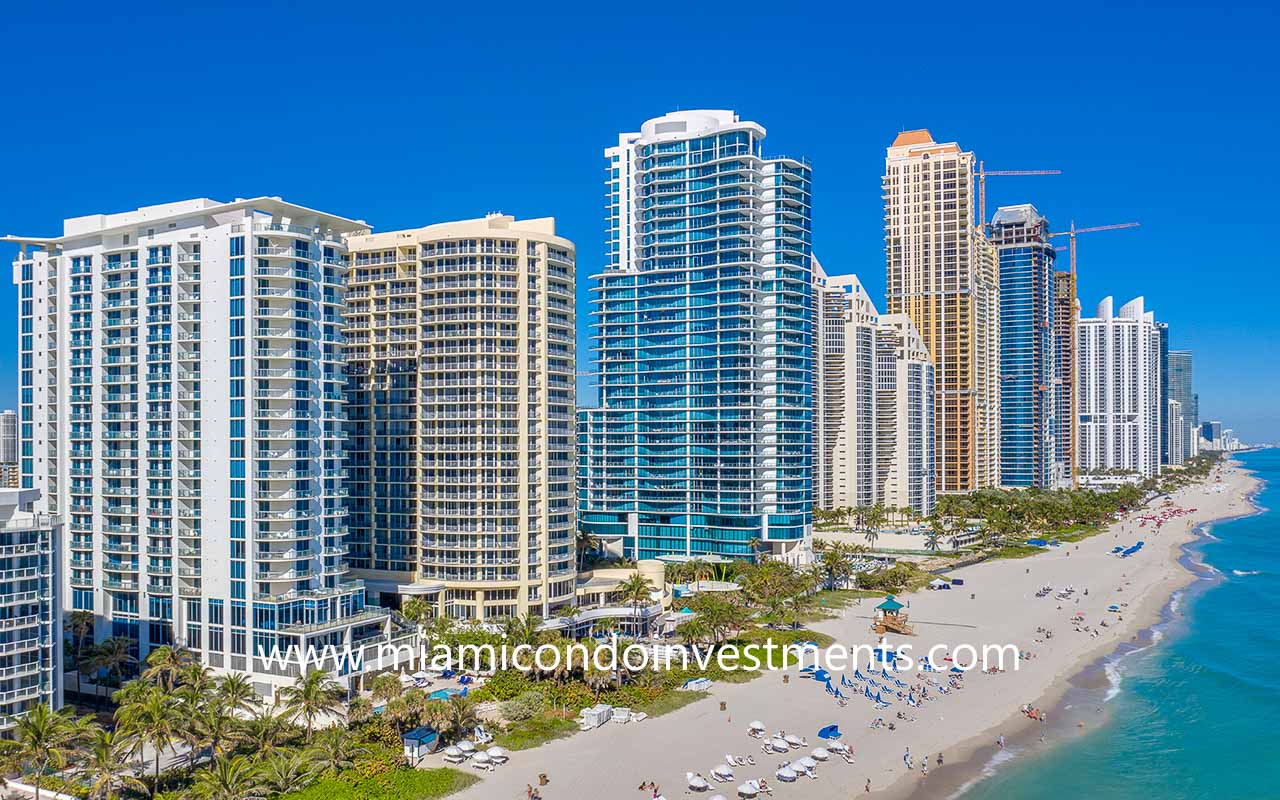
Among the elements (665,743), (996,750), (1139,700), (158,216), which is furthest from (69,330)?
(1139,700)

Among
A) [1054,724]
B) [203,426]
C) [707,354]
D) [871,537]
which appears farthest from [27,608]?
[871,537]

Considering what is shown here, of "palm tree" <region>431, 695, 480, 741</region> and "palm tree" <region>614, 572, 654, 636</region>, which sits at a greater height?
"palm tree" <region>614, 572, 654, 636</region>

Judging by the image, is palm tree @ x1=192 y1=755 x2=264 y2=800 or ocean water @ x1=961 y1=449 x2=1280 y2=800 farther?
ocean water @ x1=961 y1=449 x2=1280 y2=800

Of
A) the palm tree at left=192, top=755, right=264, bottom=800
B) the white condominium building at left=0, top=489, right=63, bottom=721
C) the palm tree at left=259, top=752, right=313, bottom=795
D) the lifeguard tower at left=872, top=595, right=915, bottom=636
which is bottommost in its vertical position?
the lifeguard tower at left=872, top=595, right=915, bottom=636

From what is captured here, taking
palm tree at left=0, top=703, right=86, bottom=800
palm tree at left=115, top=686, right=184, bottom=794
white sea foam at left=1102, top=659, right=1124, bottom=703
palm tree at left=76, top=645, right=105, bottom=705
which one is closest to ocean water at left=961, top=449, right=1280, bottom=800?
white sea foam at left=1102, top=659, right=1124, bottom=703

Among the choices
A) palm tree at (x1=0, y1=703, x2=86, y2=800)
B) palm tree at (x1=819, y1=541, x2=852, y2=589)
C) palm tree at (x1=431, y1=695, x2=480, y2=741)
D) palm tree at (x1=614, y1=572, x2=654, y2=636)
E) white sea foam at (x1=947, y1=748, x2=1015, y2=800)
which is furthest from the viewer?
palm tree at (x1=819, y1=541, x2=852, y2=589)

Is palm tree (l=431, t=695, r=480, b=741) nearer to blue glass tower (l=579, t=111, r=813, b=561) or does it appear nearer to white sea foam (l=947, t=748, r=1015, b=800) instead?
white sea foam (l=947, t=748, r=1015, b=800)

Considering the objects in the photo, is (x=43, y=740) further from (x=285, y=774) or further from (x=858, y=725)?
(x=858, y=725)
